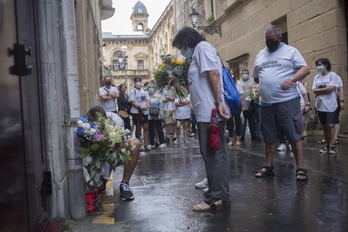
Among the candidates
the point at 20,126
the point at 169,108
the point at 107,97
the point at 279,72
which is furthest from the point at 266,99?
the point at 169,108

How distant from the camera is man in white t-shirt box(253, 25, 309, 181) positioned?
5.35m

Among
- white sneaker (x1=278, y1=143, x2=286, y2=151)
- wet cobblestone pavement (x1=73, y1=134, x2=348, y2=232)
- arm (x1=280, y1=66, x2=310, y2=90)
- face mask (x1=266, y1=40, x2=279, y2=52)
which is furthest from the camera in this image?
white sneaker (x1=278, y1=143, x2=286, y2=151)

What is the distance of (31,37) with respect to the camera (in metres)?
3.21

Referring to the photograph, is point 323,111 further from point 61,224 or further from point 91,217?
point 61,224

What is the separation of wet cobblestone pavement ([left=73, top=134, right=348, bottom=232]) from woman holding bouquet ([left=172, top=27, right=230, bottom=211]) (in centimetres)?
18

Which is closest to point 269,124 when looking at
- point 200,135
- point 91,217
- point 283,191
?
point 283,191

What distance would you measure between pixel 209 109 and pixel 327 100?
4333 millimetres

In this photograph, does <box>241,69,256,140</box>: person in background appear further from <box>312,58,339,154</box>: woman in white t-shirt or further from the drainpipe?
the drainpipe

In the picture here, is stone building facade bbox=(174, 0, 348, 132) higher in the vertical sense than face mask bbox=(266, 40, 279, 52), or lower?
higher

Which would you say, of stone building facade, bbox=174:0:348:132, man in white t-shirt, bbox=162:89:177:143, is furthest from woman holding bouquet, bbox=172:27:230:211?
man in white t-shirt, bbox=162:89:177:143

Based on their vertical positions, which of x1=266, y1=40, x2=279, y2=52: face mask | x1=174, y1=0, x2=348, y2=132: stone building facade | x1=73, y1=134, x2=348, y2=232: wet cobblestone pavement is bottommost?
x1=73, y1=134, x2=348, y2=232: wet cobblestone pavement

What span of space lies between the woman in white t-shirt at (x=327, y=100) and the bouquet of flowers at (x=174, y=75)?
3.32 meters

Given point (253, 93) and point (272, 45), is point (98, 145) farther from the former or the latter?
point (253, 93)

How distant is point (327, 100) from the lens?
7637mm
